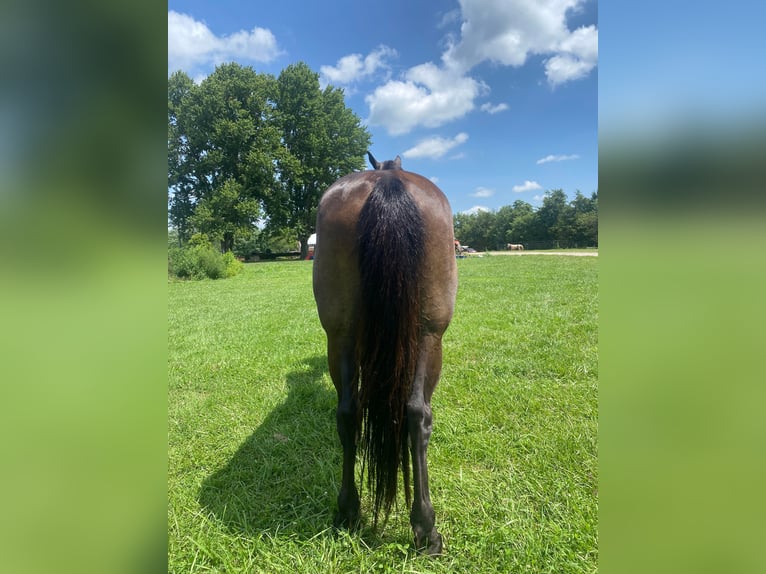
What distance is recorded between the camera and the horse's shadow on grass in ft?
6.66

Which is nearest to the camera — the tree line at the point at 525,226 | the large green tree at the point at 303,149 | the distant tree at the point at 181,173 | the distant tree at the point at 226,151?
the distant tree at the point at 181,173

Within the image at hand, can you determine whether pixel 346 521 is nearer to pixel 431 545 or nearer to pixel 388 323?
pixel 431 545

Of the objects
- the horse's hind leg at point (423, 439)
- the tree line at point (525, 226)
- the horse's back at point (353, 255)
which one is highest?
the tree line at point (525, 226)

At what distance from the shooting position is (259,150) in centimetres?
3069

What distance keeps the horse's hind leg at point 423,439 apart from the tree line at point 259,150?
28242 mm

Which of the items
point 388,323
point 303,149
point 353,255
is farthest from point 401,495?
point 303,149

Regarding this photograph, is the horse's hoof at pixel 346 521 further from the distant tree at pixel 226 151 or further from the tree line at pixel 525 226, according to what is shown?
the tree line at pixel 525 226

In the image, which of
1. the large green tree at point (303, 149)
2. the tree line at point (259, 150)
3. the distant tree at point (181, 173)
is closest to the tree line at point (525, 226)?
the tree line at point (259, 150)

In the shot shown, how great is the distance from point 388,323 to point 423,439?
70 centimetres

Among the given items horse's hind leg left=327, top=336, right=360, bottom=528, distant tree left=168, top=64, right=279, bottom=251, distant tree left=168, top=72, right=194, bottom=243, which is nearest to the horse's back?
horse's hind leg left=327, top=336, right=360, bottom=528

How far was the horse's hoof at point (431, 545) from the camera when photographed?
179cm
